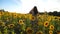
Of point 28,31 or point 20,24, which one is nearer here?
point 28,31

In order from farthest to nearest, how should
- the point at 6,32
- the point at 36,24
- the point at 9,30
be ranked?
the point at 36,24 < the point at 9,30 < the point at 6,32

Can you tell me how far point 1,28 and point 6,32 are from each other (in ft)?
1.61

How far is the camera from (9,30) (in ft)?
14.8

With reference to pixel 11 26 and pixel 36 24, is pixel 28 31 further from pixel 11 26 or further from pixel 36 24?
pixel 36 24

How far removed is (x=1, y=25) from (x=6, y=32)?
457 millimetres

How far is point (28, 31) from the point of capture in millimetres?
4254

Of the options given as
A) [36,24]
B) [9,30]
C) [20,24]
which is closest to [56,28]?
[36,24]

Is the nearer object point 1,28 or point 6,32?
point 6,32

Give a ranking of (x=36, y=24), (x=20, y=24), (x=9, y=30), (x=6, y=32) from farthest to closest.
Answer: (x=36, y=24) → (x=20, y=24) → (x=9, y=30) → (x=6, y=32)

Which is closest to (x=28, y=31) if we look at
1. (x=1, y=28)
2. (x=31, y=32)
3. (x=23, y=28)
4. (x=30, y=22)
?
(x=31, y=32)

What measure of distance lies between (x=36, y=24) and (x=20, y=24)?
0.50m

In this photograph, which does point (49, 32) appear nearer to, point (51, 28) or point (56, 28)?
point (51, 28)

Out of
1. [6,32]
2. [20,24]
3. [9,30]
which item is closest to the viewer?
[6,32]

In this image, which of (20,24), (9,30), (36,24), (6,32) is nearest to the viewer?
(6,32)
